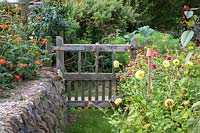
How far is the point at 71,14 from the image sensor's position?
25.9ft

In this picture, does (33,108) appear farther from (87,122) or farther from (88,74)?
(88,74)

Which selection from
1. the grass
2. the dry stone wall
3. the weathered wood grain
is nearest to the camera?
the dry stone wall

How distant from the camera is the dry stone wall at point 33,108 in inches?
109

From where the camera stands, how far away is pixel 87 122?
5297 mm

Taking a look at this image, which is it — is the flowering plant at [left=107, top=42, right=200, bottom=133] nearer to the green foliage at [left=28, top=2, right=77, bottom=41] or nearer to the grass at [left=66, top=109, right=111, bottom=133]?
the grass at [left=66, top=109, right=111, bottom=133]

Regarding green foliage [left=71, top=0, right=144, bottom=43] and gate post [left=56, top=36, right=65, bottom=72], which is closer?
gate post [left=56, top=36, right=65, bottom=72]

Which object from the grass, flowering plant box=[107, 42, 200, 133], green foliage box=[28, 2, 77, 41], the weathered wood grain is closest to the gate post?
the weathered wood grain

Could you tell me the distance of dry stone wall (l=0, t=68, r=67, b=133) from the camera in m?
2.77

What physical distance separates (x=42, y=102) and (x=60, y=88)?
3.95ft

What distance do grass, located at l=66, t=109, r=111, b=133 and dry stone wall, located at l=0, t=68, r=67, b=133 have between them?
29.2 inches

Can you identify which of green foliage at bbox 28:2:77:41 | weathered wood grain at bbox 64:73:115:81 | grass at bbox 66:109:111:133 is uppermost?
green foliage at bbox 28:2:77:41

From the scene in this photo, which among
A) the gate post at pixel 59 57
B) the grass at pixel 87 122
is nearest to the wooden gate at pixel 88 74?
the gate post at pixel 59 57

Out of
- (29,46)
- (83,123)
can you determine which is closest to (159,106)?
(29,46)

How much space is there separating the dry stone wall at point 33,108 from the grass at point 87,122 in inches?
29.2
